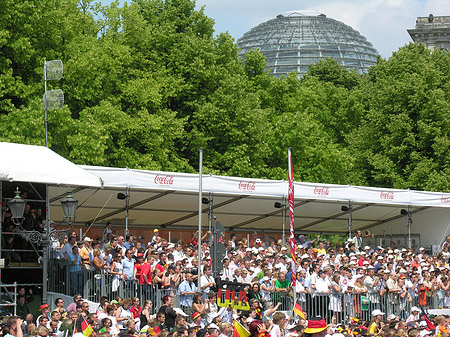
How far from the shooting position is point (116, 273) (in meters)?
20.3

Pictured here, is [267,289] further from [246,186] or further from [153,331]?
[246,186]

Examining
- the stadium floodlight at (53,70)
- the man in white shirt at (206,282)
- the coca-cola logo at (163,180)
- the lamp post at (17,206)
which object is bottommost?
the man in white shirt at (206,282)

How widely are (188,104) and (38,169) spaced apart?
19274 millimetres

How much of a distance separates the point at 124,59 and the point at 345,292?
56.4ft

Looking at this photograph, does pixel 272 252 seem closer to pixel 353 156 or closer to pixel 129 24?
pixel 129 24

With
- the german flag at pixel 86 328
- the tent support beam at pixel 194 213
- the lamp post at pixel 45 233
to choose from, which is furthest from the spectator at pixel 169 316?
the tent support beam at pixel 194 213

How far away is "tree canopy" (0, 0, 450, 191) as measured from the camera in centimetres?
3186

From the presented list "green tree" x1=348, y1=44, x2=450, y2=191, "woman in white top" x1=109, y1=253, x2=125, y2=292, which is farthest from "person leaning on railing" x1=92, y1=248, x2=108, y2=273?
"green tree" x1=348, y1=44, x2=450, y2=191

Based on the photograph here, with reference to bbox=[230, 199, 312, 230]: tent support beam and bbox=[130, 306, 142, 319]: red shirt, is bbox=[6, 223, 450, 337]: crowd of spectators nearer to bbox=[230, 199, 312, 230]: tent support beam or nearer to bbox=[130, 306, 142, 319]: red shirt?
bbox=[130, 306, 142, 319]: red shirt

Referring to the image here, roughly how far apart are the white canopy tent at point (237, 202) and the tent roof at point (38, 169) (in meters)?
2.99

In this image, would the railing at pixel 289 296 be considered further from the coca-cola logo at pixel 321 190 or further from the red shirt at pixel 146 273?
the coca-cola logo at pixel 321 190

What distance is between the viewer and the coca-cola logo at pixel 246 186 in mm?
27614

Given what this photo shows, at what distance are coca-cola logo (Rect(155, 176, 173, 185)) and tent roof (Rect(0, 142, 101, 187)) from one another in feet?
14.8

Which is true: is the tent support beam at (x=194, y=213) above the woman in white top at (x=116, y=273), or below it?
above
